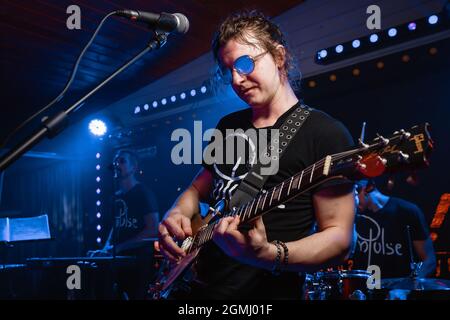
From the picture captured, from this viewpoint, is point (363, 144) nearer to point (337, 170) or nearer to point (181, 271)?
point (337, 170)

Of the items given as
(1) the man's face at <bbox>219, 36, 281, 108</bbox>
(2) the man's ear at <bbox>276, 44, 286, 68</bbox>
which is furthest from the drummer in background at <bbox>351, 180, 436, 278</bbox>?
(1) the man's face at <bbox>219, 36, 281, 108</bbox>

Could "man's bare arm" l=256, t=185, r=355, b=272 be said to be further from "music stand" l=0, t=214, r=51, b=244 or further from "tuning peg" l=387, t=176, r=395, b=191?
"music stand" l=0, t=214, r=51, b=244

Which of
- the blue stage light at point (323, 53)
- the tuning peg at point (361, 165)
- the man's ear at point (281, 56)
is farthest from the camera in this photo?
the blue stage light at point (323, 53)

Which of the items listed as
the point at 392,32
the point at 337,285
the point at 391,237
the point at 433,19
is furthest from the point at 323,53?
the point at 337,285

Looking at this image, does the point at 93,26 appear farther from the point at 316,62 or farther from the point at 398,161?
the point at 398,161

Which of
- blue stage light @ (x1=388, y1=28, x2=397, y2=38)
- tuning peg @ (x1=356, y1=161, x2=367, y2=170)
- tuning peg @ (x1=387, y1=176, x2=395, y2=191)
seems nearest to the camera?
tuning peg @ (x1=387, y1=176, x2=395, y2=191)

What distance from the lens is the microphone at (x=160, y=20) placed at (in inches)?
74.9

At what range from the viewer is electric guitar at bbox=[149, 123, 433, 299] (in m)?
1.38

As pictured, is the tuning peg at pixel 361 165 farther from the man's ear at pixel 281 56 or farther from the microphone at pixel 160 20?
the microphone at pixel 160 20

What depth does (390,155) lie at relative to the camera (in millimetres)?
1416

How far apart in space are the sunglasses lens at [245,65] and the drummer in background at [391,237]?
120 inches

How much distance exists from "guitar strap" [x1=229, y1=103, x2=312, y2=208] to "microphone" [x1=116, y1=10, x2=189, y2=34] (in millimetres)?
689

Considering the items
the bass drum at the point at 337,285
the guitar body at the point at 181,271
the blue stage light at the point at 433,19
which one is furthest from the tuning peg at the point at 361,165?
the blue stage light at the point at 433,19
